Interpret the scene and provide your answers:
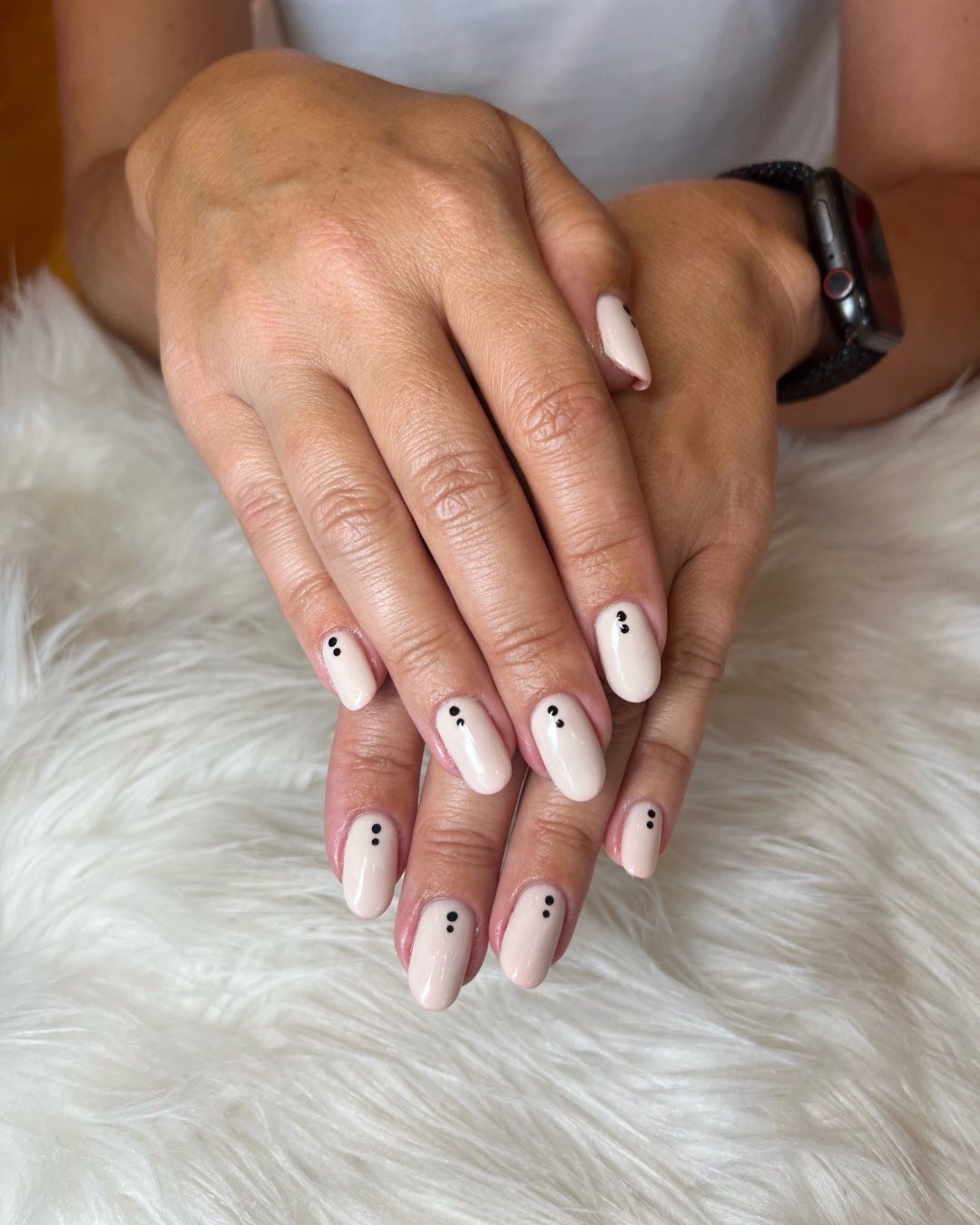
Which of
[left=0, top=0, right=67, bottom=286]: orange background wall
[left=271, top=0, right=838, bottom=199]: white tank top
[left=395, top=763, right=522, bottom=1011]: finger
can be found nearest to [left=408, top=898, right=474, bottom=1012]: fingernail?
[left=395, top=763, right=522, bottom=1011]: finger

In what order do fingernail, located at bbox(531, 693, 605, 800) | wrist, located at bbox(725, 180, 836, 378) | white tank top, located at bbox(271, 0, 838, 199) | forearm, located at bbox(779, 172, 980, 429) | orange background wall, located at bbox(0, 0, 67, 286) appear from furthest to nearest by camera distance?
orange background wall, located at bbox(0, 0, 67, 286) < white tank top, located at bbox(271, 0, 838, 199) < forearm, located at bbox(779, 172, 980, 429) < wrist, located at bbox(725, 180, 836, 378) < fingernail, located at bbox(531, 693, 605, 800)

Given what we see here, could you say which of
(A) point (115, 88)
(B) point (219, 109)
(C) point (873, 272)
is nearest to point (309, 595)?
(B) point (219, 109)

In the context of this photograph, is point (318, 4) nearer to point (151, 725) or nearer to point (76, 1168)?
point (151, 725)

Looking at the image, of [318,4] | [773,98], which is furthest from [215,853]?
[773,98]

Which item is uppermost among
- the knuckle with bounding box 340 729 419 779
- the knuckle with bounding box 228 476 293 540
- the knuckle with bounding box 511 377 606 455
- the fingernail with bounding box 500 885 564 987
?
the knuckle with bounding box 511 377 606 455

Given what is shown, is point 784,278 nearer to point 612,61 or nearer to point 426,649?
point 426,649

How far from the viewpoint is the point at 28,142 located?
1.34 metres

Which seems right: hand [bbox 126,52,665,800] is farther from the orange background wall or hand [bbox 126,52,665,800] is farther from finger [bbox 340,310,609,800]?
the orange background wall

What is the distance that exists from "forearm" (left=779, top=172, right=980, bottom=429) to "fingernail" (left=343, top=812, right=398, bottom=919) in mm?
431

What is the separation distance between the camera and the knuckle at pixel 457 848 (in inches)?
16.9

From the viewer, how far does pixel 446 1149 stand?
0.43 metres

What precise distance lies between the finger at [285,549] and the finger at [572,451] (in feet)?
0.32

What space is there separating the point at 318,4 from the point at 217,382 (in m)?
0.56

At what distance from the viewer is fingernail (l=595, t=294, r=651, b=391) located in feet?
1.46
